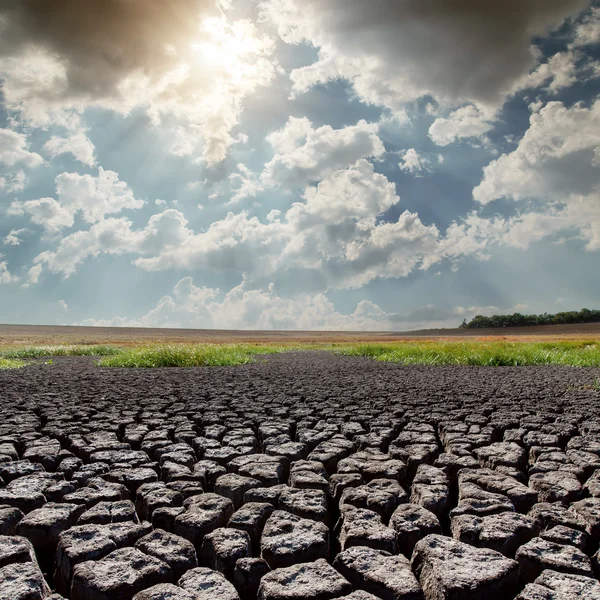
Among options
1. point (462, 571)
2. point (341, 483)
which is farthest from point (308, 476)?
point (462, 571)

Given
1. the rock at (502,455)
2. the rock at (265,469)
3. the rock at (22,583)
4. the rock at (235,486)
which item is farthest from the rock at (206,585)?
the rock at (502,455)

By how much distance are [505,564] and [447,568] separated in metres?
0.21

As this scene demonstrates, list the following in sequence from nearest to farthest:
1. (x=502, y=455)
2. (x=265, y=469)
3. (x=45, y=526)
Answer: (x=45, y=526) < (x=265, y=469) < (x=502, y=455)

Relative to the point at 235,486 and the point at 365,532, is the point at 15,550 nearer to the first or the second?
the point at 235,486

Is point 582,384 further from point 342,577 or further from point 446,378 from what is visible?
point 342,577

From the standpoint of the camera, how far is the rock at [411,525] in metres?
1.93

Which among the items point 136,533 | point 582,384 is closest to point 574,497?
point 136,533

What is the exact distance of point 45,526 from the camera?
206 centimetres

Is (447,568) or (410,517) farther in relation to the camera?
(410,517)

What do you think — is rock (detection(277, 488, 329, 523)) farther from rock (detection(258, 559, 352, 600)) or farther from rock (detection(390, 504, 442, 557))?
rock (detection(258, 559, 352, 600))

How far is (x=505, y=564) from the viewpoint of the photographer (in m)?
1.67

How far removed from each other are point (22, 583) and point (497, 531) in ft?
5.71

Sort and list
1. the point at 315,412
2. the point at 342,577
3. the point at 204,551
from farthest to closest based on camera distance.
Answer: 1. the point at 315,412
2. the point at 204,551
3. the point at 342,577

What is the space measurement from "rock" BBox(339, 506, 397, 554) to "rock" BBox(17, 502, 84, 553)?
1.20m
